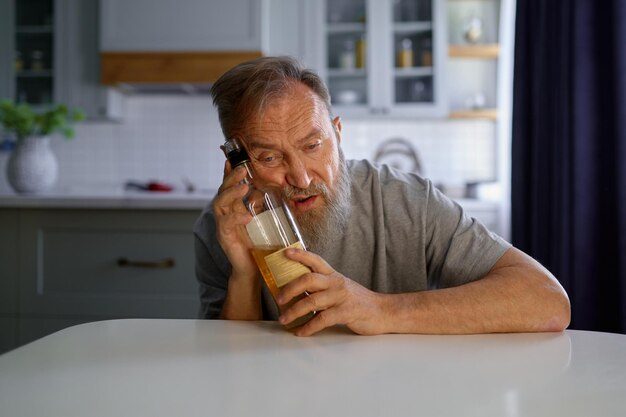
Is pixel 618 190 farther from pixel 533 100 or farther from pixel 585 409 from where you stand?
pixel 585 409

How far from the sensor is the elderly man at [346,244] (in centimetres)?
90

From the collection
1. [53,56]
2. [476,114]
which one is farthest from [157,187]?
[476,114]

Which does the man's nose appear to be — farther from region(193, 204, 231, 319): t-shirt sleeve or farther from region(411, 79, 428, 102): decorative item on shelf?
region(411, 79, 428, 102): decorative item on shelf

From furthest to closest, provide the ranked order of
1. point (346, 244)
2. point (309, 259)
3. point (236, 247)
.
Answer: point (346, 244) < point (236, 247) < point (309, 259)

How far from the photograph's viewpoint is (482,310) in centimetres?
92

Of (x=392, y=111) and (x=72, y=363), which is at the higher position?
(x=392, y=111)

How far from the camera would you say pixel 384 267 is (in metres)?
1.30

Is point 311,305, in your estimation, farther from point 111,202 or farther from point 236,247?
point 111,202

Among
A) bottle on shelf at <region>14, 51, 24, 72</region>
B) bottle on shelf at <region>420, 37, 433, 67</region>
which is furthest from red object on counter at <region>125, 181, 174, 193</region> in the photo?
bottle on shelf at <region>420, 37, 433, 67</region>

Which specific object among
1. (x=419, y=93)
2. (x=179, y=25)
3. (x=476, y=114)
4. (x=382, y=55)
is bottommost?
(x=476, y=114)

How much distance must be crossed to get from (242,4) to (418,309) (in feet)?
8.67

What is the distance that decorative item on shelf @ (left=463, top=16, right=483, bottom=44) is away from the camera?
3.48 meters

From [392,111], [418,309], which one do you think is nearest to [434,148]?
[392,111]

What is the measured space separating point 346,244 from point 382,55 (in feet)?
7.61
